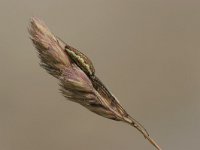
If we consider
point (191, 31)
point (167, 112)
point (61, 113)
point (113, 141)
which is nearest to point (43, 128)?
point (61, 113)

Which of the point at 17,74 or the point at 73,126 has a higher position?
the point at 17,74

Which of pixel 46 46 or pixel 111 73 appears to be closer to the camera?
pixel 46 46

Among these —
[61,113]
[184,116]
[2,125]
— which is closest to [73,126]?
[61,113]

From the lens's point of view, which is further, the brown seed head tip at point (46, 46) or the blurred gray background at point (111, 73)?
the blurred gray background at point (111, 73)

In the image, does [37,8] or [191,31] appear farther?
[191,31]

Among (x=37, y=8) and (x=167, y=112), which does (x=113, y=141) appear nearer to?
(x=167, y=112)

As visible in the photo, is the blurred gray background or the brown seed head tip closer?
the brown seed head tip

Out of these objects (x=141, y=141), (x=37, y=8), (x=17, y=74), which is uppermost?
(x=37, y=8)
